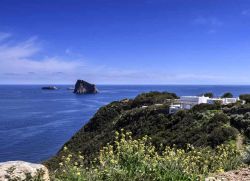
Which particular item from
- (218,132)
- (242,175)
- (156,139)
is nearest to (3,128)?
(156,139)

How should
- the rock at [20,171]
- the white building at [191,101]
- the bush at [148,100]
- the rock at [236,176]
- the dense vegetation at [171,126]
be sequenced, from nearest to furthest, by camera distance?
the rock at [20,171] → the rock at [236,176] → the dense vegetation at [171,126] → the white building at [191,101] → the bush at [148,100]

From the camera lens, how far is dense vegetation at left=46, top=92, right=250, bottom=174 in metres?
28.0

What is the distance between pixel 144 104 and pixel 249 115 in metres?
23.1

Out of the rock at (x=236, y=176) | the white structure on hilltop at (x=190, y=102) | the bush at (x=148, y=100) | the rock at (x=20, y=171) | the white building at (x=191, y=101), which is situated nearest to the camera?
the rock at (x=20, y=171)

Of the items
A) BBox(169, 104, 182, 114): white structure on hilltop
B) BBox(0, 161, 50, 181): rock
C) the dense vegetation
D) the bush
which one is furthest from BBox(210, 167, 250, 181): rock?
the bush

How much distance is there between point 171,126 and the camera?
37500 millimetres

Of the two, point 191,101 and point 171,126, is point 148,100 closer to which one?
point 191,101

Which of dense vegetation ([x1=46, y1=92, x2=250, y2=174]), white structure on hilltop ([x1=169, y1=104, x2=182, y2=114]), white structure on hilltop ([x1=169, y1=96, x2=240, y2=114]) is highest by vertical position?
white structure on hilltop ([x1=169, y1=96, x2=240, y2=114])

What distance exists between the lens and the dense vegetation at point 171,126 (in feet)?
91.9

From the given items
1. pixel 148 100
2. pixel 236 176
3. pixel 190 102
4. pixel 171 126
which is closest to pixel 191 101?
pixel 190 102

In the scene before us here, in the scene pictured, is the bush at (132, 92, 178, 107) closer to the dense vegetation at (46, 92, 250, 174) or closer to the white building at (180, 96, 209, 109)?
the dense vegetation at (46, 92, 250, 174)

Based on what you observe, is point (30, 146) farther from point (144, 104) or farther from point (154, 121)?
point (154, 121)

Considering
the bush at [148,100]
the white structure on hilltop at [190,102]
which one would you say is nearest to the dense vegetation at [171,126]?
the bush at [148,100]

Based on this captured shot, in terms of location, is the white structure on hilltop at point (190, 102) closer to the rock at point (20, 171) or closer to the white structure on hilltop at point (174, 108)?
the white structure on hilltop at point (174, 108)
